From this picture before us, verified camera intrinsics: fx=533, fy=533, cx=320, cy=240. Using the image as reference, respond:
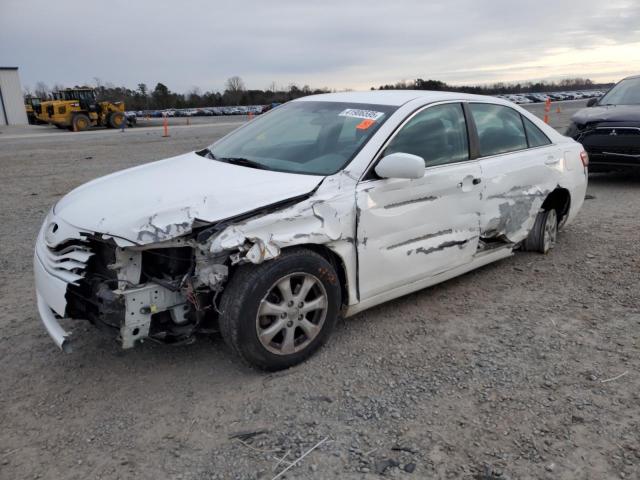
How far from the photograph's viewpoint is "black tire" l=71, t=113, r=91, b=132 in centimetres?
2802

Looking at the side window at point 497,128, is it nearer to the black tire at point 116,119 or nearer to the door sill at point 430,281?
the door sill at point 430,281

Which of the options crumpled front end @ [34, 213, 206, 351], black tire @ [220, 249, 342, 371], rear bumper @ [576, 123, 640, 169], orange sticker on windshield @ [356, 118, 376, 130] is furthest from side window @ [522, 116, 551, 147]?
rear bumper @ [576, 123, 640, 169]

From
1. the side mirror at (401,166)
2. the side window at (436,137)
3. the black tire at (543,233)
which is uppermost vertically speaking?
the side window at (436,137)

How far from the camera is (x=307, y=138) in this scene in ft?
12.7

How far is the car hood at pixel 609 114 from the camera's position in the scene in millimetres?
7820

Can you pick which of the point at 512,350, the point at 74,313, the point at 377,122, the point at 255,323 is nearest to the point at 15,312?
the point at 74,313

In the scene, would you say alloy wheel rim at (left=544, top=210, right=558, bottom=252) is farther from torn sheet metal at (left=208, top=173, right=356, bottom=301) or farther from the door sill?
torn sheet metal at (left=208, top=173, right=356, bottom=301)

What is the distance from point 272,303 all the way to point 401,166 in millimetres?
1160

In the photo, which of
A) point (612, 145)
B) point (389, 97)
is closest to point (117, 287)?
point (389, 97)

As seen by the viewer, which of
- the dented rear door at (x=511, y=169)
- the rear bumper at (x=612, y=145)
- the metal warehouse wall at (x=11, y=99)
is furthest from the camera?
the metal warehouse wall at (x=11, y=99)

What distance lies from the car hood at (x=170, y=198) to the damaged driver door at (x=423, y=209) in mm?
500

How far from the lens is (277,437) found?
2.65 metres

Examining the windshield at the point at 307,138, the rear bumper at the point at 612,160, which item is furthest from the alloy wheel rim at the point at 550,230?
the rear bumper at the point at 612,160

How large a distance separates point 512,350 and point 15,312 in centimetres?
364
